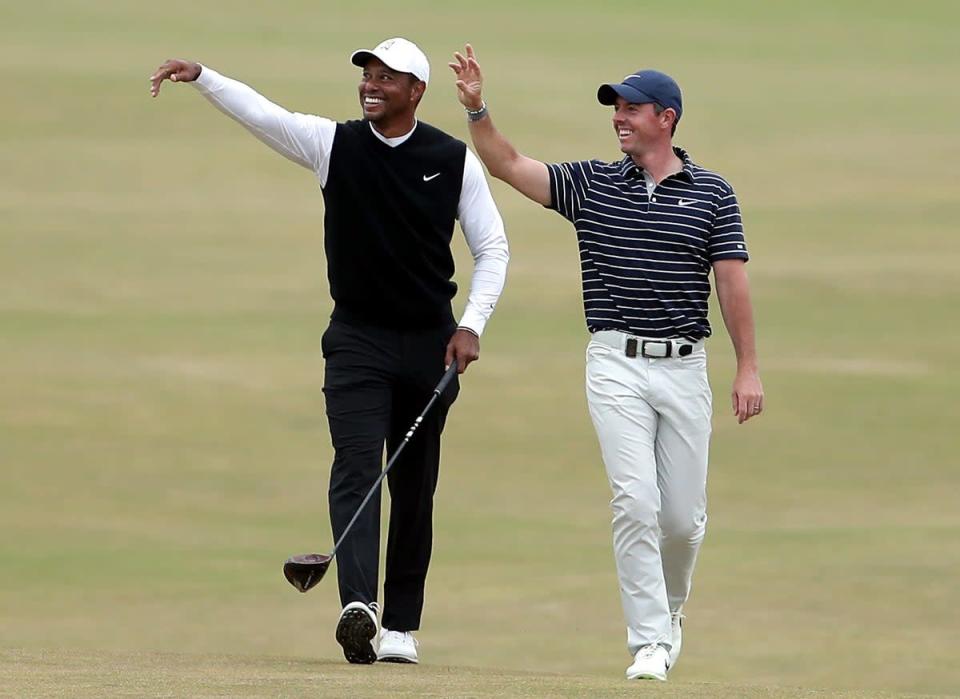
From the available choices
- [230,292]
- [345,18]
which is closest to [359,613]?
[230,292]

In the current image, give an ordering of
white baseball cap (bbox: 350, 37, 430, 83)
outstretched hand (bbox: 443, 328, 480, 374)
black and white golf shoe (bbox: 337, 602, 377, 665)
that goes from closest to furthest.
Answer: black and white golf shoe (bbox: 337, 602, 377, 665)
white baseball cap (bbox: 350, 37, 430, 83)
outstretched hand (bbox: 443, 328, 480, 374)

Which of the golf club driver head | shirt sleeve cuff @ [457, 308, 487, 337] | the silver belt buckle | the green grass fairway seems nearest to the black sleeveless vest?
shirt sleeve cuff @ [457, 308, 487, 337]

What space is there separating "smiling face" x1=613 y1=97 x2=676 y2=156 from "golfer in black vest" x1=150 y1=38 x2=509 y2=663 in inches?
19.8

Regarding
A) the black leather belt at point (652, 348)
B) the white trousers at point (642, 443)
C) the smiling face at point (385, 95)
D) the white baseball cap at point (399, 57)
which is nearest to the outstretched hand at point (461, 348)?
the white trousers at point (642, 443)

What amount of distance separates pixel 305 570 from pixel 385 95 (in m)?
1.50

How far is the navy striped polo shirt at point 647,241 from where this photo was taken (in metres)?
7.02

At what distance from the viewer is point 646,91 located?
7.18m

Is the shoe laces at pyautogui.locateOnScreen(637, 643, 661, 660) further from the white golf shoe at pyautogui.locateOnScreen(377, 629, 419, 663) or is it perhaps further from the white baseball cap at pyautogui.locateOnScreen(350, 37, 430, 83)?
the white baseball cap at pyautogui.locateOnScreen(350, 37, 430, 83)

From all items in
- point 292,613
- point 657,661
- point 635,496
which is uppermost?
point 635,496

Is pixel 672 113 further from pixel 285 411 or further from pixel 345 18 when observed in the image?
pixel 345 18

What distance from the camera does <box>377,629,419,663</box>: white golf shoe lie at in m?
7.42

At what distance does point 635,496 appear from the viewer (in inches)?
275

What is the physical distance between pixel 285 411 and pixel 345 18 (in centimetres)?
1648

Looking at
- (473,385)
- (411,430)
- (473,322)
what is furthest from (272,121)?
(473,385)
